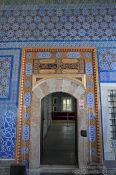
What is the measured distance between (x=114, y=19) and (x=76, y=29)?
2.86 feet

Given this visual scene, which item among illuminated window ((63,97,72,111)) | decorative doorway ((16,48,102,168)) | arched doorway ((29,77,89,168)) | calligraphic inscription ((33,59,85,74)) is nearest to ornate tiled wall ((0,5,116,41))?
decorative doorway ((16,48,102,168))

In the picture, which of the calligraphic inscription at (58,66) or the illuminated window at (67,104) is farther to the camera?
the illuminated window at (67,104)

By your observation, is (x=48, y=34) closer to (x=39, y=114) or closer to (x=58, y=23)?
(x=58, y=23)

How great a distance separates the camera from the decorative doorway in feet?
12.4

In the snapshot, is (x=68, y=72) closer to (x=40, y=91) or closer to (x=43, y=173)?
(x=40, y=91)

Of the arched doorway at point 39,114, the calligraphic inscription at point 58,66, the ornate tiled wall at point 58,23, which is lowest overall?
the arched doorway at point 39,114

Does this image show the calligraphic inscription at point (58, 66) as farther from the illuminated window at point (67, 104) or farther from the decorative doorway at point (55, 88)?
the illuminated window at point (67, 104)

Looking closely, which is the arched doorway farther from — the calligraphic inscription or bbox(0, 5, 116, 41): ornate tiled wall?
bbox(0, 5, 116, 41): ornate tiled wall

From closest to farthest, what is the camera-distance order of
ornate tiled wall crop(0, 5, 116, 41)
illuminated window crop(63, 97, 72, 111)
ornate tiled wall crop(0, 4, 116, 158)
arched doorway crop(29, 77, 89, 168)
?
arched doorway crop(29, 77, 89, 168), ornate tiled wall crop(0, 4, 116, 158), ornate tiled wall crop(0, 5, 116, 41), illuminated window crop(63, 97, 72, 111)

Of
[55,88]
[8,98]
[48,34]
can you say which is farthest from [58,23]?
[8,98]

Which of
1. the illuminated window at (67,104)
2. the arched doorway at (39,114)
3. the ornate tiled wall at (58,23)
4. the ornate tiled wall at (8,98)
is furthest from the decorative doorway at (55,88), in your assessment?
the illuminated window at (67,104)

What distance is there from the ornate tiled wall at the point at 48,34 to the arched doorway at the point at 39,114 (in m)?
0.40

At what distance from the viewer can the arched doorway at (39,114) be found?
3775 millimetres

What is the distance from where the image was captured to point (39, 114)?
3967 mm
